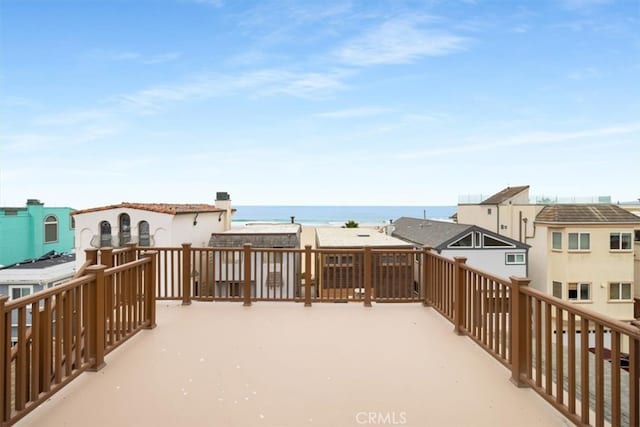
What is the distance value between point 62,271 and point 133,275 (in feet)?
31.0

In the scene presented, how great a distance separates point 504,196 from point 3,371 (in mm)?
20146

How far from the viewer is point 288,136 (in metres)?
19.5

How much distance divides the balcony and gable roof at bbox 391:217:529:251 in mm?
10229

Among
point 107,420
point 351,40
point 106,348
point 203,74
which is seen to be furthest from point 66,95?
point 107,420

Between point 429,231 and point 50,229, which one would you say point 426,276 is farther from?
point 50,229

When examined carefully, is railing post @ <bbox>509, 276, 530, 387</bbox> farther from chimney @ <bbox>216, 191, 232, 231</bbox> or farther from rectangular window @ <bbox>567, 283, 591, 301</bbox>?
chimney @ <bbox>216, 191, 232, 231</bbox>

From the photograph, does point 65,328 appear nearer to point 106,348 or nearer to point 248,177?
point 106,348

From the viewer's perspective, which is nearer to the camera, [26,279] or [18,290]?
[26,279]

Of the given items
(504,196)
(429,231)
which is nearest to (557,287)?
(429,231)

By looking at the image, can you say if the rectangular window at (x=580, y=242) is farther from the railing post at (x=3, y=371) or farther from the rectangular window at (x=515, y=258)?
the railing post at (x=3, y=371)

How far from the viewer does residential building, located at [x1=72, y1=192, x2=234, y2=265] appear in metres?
12.7

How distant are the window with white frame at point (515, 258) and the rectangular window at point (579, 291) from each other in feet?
6.10

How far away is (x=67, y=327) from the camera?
2555mm

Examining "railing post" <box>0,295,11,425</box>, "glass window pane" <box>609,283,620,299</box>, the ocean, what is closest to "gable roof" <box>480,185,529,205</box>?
"glass window pane" <box>609,283,620,299</box>
